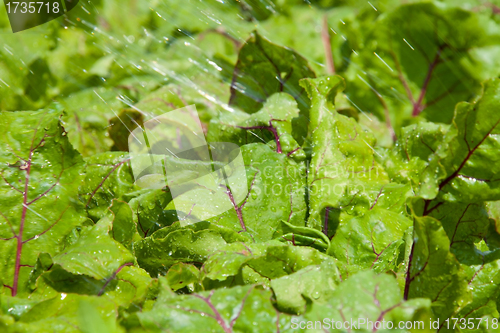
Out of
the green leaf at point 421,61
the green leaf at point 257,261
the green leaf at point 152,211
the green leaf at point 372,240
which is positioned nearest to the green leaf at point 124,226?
the green leaf at point 152,211

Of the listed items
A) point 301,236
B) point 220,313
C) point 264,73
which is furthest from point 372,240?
point 264,73

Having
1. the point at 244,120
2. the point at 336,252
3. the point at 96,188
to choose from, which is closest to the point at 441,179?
the point at 336,252

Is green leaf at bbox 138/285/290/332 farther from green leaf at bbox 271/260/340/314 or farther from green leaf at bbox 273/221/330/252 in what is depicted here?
green leaf at bbox 273/221/330/252

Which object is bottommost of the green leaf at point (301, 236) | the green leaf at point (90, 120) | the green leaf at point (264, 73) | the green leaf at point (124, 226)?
the green leaf at point (90, 120)

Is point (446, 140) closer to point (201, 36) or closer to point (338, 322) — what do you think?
point (338, 322)

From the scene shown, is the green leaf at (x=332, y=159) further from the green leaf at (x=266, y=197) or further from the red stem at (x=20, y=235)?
the red stem at (x=20, y=235)
